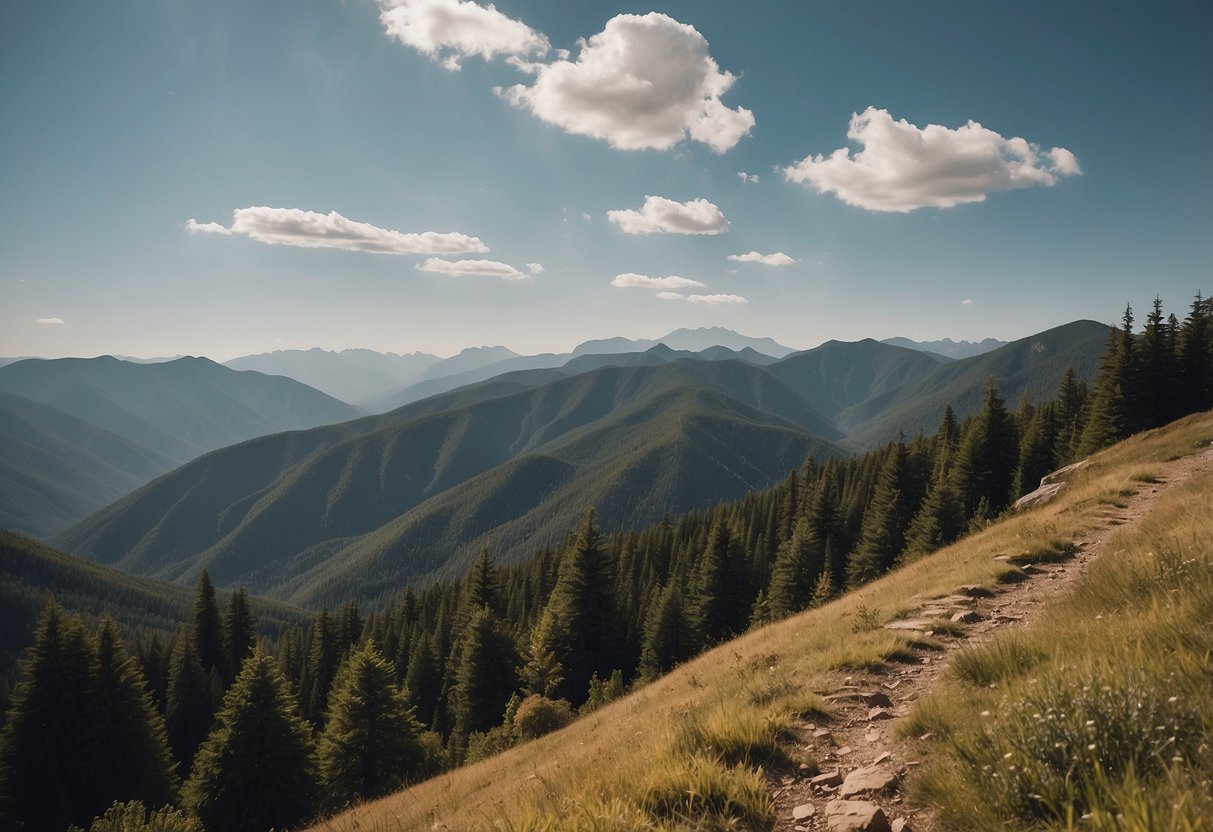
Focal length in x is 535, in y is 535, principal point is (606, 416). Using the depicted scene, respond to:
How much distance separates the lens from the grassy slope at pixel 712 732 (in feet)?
16.1

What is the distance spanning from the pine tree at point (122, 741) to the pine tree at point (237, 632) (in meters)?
25.7

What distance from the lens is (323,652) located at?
61.7 metres

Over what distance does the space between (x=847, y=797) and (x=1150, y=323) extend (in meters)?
60.4

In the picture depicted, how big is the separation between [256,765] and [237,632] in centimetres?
4181

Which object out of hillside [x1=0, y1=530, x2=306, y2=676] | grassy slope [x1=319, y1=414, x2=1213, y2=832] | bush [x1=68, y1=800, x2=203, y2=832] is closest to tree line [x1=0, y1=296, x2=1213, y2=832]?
bush [x1=68, y1=800, x2=203, y2=832]

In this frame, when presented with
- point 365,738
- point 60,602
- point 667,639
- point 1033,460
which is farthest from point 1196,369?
point 60,602

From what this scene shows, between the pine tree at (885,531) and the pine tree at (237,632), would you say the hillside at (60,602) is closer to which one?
the pine tree at (237,632)

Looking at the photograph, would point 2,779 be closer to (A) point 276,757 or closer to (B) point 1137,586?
(A) point 276,757

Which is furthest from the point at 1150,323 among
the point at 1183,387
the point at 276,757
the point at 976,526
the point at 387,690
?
the point at 276,757

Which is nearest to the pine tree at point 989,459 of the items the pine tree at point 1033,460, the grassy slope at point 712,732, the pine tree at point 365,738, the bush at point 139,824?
the pine tree at point 1033,460

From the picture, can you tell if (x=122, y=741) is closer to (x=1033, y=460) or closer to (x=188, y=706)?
(x=188, y=706)

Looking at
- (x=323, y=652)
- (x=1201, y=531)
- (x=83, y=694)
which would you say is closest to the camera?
(x=1201, y=531)

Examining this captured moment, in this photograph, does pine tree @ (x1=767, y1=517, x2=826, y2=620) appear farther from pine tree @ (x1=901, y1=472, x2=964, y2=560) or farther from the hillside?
the hillside

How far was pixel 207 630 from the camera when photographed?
56438 mm
